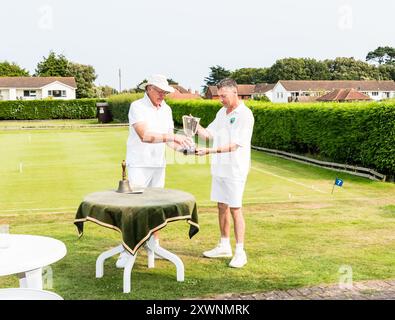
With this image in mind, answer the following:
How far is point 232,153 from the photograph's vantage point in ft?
24.1

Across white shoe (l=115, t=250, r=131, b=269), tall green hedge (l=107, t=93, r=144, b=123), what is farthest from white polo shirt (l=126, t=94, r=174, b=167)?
tall green hedge (l=107, t=93, r=144, b=123)

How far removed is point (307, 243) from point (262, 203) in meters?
3.64

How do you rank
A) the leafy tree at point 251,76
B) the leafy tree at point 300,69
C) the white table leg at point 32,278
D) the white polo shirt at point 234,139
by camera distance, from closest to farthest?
1. the white table leg at point 32,278
2. the white polo shirt at point 234,139
3. the leafy tree at point 300,69
4. the leafy tree at point 251,76

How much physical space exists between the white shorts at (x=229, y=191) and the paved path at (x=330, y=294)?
1403mm

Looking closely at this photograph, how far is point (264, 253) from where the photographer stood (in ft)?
26.9

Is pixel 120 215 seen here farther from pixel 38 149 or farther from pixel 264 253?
pixel 38 149

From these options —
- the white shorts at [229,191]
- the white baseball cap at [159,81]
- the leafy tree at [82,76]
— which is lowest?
the white shorts at [229,191]

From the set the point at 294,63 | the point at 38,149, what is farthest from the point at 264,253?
the point at 294,63

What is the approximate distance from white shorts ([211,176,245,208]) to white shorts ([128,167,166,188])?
78 centimetres

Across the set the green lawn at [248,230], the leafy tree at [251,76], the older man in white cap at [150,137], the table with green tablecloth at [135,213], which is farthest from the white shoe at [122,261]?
the leafy tree at [251,76]

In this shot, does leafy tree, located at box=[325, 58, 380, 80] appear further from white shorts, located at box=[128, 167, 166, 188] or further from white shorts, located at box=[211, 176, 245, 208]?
white shorts, located at box=[128, 167, 166, 188]

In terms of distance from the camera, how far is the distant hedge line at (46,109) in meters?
63.0

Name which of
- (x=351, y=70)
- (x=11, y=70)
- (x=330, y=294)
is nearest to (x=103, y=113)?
(x=330, y=294)

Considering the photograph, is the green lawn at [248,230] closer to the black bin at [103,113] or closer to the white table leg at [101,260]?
the white table leg at [101,260]
